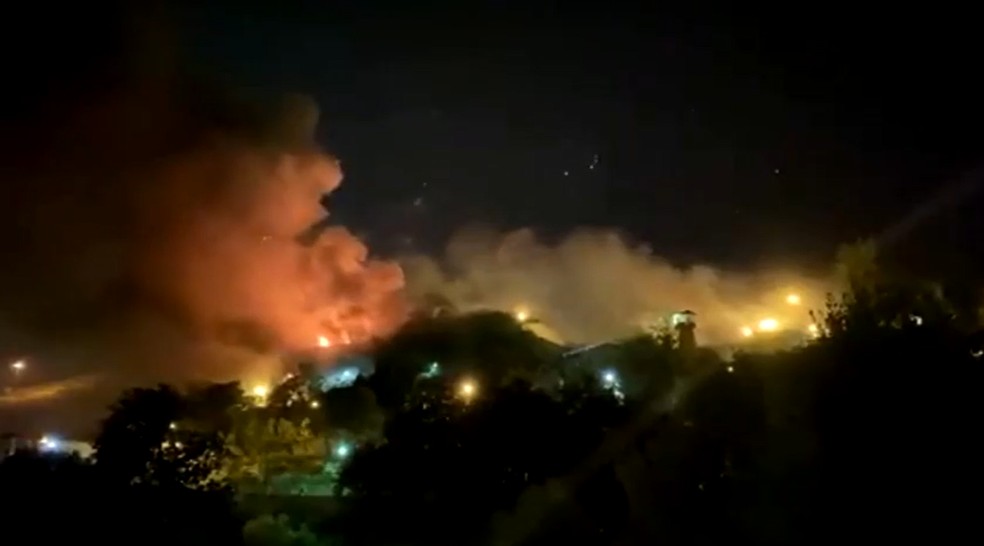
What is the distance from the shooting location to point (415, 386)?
31.7 metres

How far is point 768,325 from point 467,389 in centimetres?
1655

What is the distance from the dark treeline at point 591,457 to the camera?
1210 cm

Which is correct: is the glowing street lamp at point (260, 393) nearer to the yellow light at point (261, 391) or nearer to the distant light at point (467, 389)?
the yellow light at point (261, 391)

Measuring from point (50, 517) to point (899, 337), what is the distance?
39.5 feet

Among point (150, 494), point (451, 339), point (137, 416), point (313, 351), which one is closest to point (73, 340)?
point (313, 351)

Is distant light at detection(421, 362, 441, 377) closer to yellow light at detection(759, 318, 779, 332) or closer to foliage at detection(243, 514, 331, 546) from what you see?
yellow light at detection(759, 318, 779, 332)

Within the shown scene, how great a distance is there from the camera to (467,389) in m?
28.2

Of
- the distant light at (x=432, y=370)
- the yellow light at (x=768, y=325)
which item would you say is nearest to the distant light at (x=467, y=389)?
the distant light at (x=432, y=370)

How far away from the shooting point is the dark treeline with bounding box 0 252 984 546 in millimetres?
12102

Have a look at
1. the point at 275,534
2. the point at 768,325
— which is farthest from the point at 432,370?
the point at 275,534

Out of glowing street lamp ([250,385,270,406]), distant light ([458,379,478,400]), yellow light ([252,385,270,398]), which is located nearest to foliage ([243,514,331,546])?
distant light ([458,379,478,400])

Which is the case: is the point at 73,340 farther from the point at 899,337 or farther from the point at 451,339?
the point at 899,337

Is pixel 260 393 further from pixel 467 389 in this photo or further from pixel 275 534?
pixel 275 534

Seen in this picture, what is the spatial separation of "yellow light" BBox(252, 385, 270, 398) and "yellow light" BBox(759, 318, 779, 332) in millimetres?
17042
